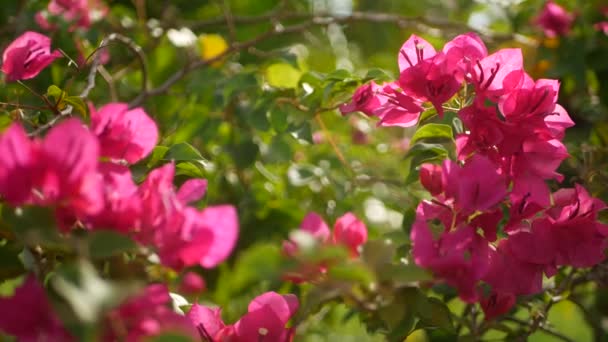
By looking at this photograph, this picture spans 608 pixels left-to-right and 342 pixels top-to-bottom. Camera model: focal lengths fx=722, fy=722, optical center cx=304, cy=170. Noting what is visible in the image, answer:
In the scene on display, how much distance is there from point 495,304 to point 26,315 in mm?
428

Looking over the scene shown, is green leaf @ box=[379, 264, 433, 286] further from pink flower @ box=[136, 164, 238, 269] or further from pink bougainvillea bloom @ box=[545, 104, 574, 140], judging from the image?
pink bougainvillea bloom @ box=[545, 104, 574, 140]

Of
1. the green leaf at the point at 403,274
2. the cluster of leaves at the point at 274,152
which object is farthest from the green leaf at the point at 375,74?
the green leaf at the point at 403,274

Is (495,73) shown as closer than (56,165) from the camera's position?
No

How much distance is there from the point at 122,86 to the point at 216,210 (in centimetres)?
91

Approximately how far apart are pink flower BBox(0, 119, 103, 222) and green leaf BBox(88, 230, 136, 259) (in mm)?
25

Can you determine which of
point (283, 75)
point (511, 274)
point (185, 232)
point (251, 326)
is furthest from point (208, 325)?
point (283, 75)

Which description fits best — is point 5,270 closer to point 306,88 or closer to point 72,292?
point 72,292

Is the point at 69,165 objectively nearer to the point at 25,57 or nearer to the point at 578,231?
the point at 25,57

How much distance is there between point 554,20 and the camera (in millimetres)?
1327

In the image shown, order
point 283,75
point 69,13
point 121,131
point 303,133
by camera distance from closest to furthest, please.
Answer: point 121,131, point 303,133, point 283,75, point 69,13

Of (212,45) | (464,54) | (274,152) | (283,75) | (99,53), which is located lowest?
(212,45)

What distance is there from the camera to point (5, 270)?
0.60 metres

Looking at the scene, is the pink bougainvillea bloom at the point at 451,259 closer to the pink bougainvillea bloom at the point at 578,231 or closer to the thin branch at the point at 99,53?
the pink bougainvillea bloom at the point at 578,231

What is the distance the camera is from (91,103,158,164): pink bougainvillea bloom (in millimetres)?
527
